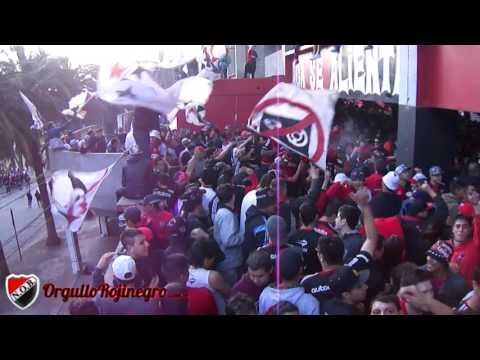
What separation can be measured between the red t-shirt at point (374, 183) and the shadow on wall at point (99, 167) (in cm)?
149

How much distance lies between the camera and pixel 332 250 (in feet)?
9.92

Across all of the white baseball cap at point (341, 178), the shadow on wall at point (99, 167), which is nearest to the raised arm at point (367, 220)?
the white baseball cap at point (341, 178)

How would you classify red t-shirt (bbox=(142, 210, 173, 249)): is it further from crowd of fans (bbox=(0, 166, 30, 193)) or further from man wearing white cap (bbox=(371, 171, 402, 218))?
man wearing white cap (bbox=(371, 171, 402, 218))

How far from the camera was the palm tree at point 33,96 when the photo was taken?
3.11m

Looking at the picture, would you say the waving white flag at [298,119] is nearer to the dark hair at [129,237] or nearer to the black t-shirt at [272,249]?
the black t-shirt at [272,249]

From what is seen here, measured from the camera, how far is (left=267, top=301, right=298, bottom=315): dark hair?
3102 mm

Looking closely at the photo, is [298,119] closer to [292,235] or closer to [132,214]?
[292,235]

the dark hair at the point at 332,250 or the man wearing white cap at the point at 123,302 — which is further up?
the dark hair at the point at 332,250

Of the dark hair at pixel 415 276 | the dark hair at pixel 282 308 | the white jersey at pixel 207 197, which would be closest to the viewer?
the dark hair at pixel 415 276

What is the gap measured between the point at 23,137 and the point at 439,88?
106 inches

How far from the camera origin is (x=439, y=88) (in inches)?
138

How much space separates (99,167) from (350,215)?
1.55m

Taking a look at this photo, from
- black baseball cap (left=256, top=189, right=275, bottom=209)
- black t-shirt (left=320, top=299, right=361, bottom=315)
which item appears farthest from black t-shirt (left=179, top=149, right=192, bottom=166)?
black t-shirt (left=320, top=299, right=361, bottom=315)
